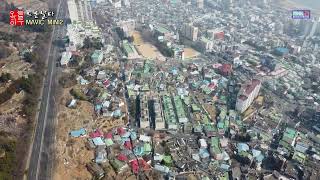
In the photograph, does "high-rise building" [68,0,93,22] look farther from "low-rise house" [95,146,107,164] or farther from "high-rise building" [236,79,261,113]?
"low-rise house" [95,146,107,164]

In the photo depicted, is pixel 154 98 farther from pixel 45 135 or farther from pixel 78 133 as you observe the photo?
pixel 45 135

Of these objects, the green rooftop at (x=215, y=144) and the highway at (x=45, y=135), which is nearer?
the highway at (x=45, y=135)

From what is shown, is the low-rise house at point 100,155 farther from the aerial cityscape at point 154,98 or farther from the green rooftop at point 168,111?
the green rooftop at point 168,111

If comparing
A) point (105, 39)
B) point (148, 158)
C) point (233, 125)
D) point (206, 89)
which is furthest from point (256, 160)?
point (105, 39)

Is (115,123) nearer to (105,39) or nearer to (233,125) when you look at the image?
(233,125)

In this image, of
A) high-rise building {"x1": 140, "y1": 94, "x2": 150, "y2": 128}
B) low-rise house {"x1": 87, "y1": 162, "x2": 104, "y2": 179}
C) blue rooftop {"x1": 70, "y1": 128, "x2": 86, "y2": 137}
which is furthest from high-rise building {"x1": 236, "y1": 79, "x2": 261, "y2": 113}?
low-rise house {"x1": 87, "y1": 162, "x2": 104, "y2": 179}

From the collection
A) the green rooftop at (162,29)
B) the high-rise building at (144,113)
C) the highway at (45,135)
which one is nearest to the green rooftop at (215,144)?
the high-rise building at (144,113)
